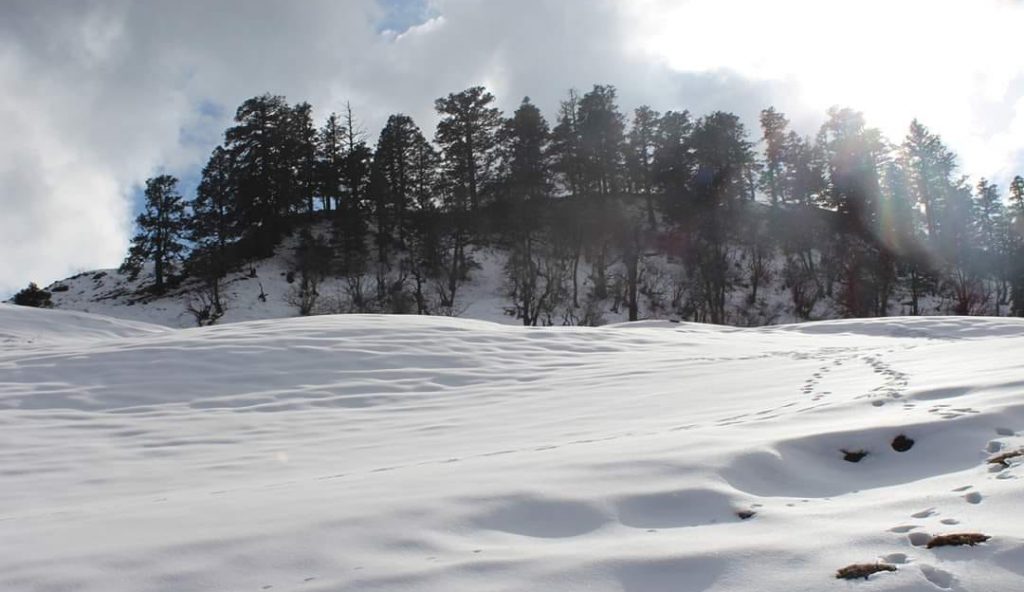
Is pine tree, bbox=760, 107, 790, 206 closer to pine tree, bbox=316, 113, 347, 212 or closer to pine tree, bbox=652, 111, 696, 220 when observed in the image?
pine tree, bbox=652, 111, 696, 220

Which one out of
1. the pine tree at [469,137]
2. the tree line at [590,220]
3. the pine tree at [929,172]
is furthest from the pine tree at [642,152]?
the pine tree at [929,172]

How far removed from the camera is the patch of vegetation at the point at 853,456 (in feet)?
11.6

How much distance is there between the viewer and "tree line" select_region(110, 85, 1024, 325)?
35938 millimetres

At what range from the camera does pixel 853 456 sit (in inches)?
141

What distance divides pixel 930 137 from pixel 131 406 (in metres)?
59.3

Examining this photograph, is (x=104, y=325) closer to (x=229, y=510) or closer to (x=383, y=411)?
(x=383, y=411)

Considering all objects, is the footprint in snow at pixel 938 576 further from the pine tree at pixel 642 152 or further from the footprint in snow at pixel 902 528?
the pine tree at pixel 642 152

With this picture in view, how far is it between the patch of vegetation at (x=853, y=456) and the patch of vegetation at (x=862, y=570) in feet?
5.57

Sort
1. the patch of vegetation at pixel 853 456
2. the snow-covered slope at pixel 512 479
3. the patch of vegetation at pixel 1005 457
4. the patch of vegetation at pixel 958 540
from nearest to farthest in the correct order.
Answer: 1. the patch of vegetation at pixel 958 540
2. the snow-covered slope at pixel 512 479
3. the patch of vegetation at pixel 1005 457
4. the patch of vegetation at pixel 853 456

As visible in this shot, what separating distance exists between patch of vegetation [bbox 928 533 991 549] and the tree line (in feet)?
97.5

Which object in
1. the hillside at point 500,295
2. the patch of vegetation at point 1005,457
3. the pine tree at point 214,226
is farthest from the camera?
the pine tree at point 214,226

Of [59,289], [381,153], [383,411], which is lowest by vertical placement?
[383,411]

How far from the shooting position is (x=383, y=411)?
294 inches

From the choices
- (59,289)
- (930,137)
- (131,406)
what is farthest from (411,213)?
(930,137)
